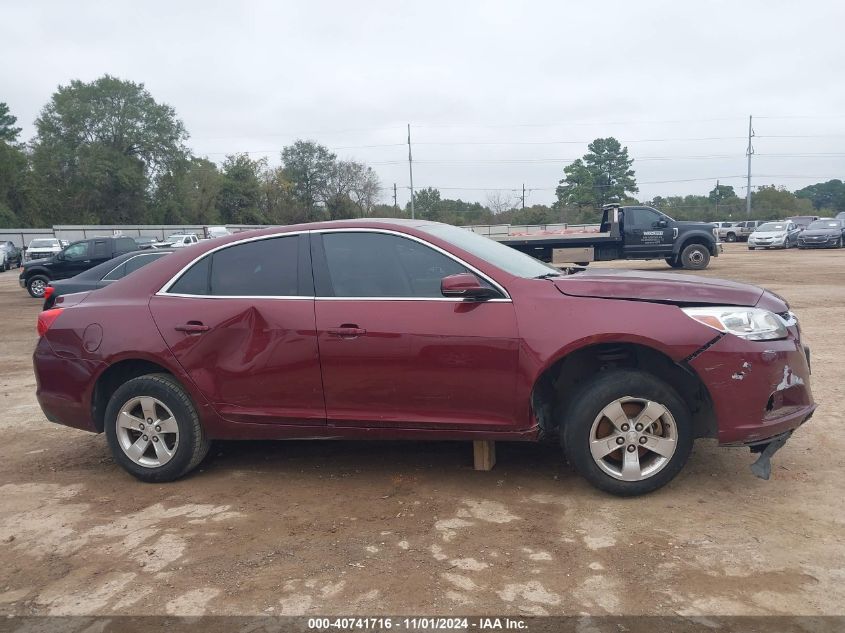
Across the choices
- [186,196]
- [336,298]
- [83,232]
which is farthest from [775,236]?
[186,196]

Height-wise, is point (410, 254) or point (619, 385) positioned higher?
point (410, 254)

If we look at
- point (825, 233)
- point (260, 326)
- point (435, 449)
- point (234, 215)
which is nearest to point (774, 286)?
point (435, 449)

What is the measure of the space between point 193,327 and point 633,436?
2805 millimetres

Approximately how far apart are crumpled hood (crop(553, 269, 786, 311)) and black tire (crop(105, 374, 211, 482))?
2.51 m

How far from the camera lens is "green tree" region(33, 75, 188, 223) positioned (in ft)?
202

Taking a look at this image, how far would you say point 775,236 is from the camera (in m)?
33.4

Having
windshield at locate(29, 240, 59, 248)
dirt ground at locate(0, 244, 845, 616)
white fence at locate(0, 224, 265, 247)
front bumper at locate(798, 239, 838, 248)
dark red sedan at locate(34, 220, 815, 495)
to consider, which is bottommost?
dirt ground at locate(0, 244, 845, 616)

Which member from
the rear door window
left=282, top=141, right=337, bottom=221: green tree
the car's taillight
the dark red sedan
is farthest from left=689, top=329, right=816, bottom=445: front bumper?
left=282, top=141, right=337, bottom=221: green tree

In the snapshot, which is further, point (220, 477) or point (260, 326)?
point (220, 477)

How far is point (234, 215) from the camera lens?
73.9 meters

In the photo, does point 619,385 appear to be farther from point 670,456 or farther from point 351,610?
point 351,610

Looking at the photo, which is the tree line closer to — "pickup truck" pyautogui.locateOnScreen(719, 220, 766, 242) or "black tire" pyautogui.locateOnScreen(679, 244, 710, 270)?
"pickup truck" pyautogui.locateOnScreen(719, 220, 766, 242)

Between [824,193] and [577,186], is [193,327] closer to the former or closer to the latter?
[577,186]

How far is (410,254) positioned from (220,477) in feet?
6.64
